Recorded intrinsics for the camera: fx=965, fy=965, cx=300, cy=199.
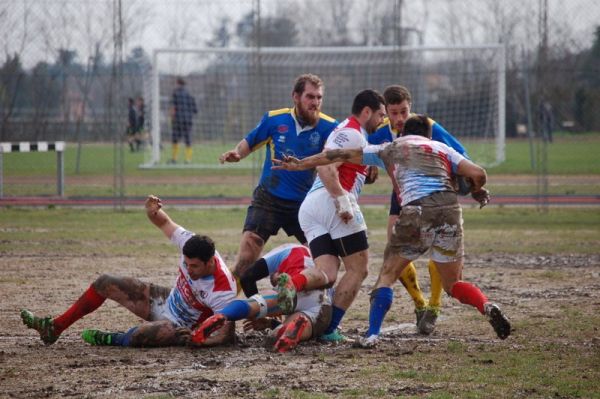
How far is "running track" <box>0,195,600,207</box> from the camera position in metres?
20.6

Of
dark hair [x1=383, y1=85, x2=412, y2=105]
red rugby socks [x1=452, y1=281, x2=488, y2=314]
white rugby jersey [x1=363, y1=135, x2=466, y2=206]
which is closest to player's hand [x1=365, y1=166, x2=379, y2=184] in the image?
dark hair [x1=383, y1=85, x2=412, y2=105]

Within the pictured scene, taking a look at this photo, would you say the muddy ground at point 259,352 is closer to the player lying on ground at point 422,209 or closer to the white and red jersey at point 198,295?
the white and red jersey at point 198,295

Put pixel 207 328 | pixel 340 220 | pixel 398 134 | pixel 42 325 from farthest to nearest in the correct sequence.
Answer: pixel 398 134 → pixel 340 220 → pixel 42 325 → pixel 207 328

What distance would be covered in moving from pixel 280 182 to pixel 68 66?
Result: 561 inches

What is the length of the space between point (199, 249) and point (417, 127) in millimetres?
2054

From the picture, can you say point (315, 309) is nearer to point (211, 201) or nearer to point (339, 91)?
point (211, 201)

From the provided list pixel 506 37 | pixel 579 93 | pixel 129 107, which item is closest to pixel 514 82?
pixel 579 93

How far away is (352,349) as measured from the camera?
769 cm

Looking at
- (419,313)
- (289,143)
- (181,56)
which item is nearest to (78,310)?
(289,143)

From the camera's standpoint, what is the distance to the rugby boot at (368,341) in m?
7.65

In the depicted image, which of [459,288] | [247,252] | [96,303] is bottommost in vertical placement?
[96,303]

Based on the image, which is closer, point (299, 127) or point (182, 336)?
point (182, 336)

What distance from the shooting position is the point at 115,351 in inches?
299

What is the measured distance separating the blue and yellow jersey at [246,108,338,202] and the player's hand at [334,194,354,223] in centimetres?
133
